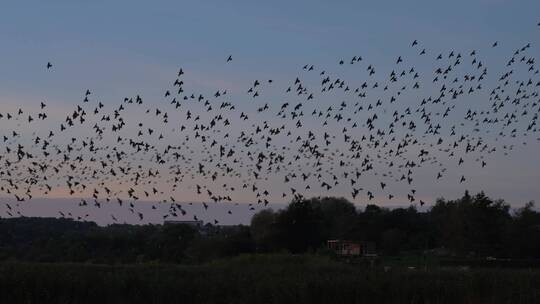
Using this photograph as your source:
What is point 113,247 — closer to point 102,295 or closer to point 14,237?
point 14,237

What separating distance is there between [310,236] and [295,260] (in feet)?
122

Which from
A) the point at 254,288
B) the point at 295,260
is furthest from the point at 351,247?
the point at 254,288

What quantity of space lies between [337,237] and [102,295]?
229ft

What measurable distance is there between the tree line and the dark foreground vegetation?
14 centimetres

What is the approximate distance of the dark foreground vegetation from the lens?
79.5 feet

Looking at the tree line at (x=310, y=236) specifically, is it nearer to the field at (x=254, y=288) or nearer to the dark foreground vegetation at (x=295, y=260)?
the dark foreground vegetation at (x=295, y=260)

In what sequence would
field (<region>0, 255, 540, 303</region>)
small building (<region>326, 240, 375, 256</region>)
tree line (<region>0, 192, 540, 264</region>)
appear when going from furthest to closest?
1. small building (<region>326, 240, 375, 256</region>)
2. tree line (<region>0, 192, 540, 264</region>)
3. field (<region>0, 255, 540, 303</region>)

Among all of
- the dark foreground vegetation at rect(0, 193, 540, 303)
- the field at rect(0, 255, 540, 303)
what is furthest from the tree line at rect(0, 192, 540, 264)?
the field at rect(0, 255, 540, 303)

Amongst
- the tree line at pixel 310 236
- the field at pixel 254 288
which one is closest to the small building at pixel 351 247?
the tree line at pixel 310 236

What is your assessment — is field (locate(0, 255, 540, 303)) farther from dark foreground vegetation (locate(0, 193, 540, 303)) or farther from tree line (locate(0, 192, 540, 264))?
tree line (locate(0, 192, 540, 264))

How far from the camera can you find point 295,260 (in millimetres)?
47188

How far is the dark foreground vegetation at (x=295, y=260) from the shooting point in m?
24.2

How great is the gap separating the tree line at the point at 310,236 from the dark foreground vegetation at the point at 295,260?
0.46ft

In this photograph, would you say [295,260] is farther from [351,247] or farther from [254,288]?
[351,247]
